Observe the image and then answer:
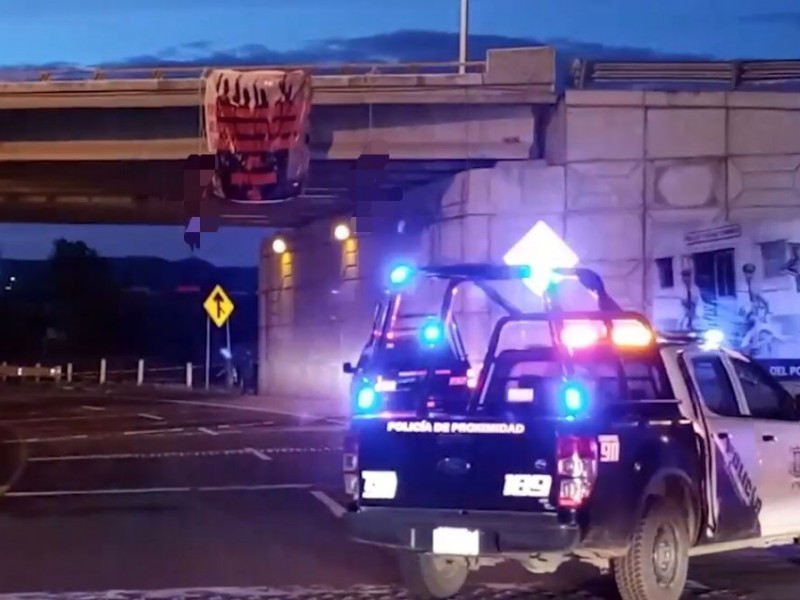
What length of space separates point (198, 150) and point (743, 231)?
1050 cm

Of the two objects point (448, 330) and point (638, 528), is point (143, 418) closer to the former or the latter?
point (448, 330)

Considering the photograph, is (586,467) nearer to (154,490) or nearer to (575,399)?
(575,399)

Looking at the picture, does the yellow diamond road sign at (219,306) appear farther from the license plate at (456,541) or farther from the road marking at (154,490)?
the license plate at (456,541)

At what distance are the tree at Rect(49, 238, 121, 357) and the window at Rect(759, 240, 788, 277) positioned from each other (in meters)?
75.3

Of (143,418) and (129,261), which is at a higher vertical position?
(129,261)

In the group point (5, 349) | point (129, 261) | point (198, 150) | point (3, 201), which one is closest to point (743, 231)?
point (198, 150)

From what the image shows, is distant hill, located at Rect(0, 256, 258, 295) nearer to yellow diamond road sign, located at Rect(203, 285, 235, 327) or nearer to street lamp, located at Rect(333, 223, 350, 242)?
yellow diamond road sign, located at Rect(203, 285, 235, 327)

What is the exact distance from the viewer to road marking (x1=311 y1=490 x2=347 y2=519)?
17.3 metres

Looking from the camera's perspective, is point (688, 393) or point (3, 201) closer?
point (688, 393)

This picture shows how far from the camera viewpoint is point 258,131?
30688 millimetres

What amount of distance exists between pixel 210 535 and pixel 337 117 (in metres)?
16.7

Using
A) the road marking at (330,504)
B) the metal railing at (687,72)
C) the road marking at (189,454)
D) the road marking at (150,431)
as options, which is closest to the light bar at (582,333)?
the road marking at (330,504)

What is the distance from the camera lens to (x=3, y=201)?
4322 centimetres

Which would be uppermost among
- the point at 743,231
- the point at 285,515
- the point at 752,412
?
the point at 743,231
